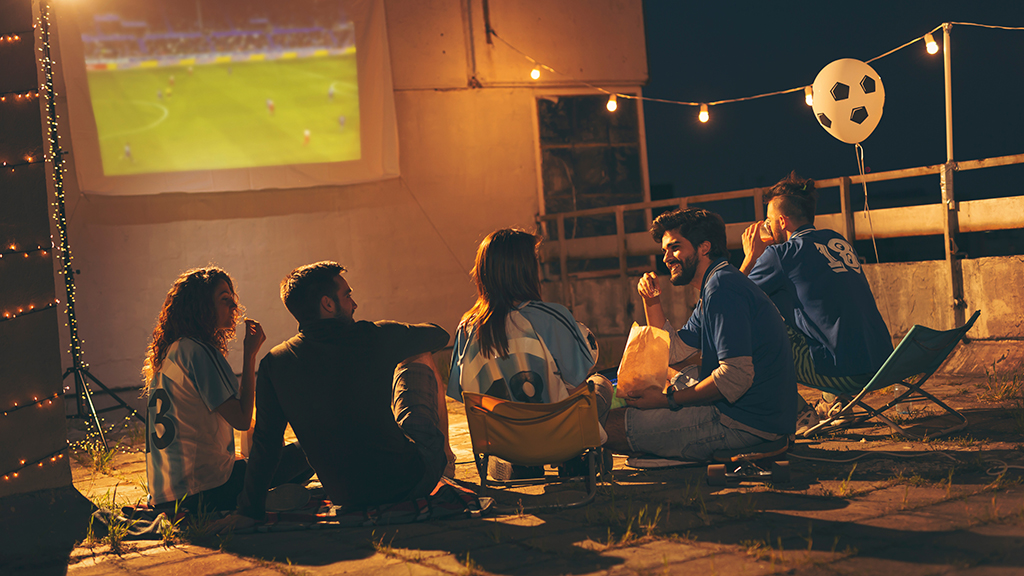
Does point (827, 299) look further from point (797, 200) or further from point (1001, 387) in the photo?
point (1001, 387)

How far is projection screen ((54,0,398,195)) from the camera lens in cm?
904

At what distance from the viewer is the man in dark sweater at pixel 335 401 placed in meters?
3.29

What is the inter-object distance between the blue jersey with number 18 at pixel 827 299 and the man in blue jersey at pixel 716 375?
730 mm

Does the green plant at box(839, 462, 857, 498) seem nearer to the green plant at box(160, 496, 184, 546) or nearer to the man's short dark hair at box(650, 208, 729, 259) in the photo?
the man's short dark hair at box(650, 208, 729, 259)

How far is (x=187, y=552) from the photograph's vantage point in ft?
10.4

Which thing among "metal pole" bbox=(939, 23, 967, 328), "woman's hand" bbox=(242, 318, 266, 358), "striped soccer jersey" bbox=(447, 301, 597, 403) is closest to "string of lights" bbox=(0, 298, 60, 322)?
"woman's hand" bbox=(242, 318, 266, 358)

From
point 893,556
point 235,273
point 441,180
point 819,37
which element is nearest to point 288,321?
point 235,273

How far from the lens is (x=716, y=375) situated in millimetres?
3682

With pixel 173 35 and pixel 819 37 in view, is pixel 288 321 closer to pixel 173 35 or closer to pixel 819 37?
pixel 173 35

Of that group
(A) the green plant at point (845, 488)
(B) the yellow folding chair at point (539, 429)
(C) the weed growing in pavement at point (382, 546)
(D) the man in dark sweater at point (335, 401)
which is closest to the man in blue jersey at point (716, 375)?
(A) the green plant at point (845, 488)

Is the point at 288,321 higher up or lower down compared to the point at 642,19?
lower down

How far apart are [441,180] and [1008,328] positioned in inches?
258

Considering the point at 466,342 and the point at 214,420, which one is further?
the point at 466,342

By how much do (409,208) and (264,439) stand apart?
7486 mm
